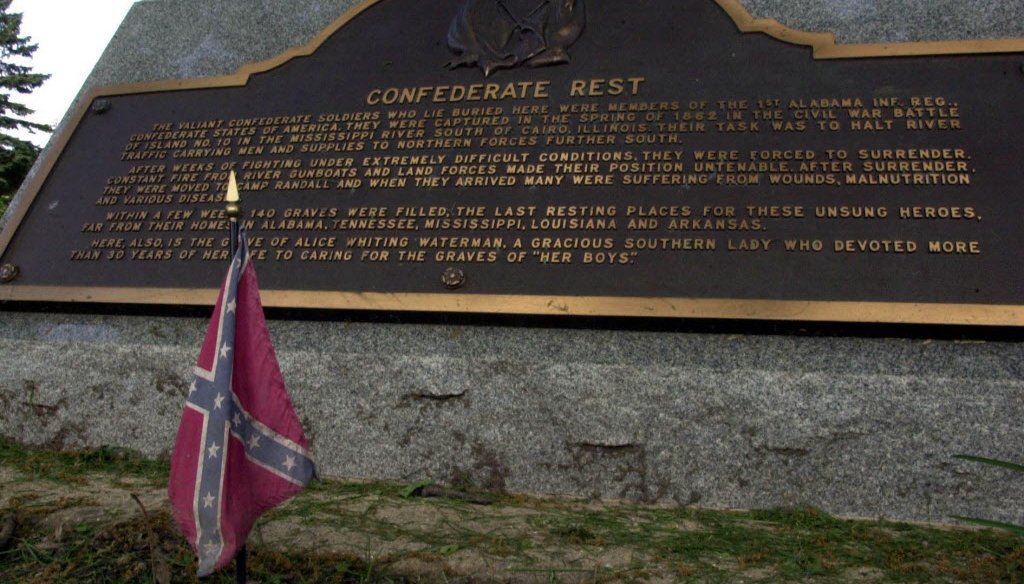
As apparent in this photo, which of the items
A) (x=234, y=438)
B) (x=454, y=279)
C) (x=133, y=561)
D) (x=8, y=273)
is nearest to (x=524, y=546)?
(x=234, y=438)

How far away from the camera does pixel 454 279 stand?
145 inches

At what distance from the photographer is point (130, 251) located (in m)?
4.27

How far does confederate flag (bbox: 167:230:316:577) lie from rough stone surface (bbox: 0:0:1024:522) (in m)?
1.51

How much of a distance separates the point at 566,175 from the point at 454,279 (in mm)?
812

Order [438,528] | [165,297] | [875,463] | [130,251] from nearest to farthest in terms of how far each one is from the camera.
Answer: [438,528] < [875,463] < [165,297] < [130,251]

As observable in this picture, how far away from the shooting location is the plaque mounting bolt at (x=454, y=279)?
3.67 meters

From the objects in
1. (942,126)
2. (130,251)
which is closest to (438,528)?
(130,251)

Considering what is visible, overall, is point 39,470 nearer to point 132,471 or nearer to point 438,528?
point 132,471

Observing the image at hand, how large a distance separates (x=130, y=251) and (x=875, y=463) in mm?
3948

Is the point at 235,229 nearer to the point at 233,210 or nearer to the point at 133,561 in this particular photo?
the point at 233,210

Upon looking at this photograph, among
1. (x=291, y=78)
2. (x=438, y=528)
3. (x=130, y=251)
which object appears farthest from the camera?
(x=291, y=78)

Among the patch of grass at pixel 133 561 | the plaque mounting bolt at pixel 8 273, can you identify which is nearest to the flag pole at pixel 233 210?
the patch of grass at pixel 133 561

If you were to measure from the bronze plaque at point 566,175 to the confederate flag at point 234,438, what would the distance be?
5.32ft

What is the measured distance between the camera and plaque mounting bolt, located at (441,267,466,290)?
145 inches
